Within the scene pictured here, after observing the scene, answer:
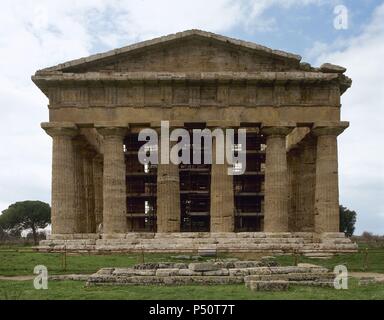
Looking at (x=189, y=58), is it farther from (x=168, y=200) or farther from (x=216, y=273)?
(x=216, y=273)

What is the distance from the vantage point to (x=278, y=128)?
34.7m

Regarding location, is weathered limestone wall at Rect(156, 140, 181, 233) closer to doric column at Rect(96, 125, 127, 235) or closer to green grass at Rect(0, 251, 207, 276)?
doric column at Rect(96, 125, 127, 235)

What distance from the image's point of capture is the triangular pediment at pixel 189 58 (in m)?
35.1

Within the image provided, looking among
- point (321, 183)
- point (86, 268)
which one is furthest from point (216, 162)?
point (86, 268)

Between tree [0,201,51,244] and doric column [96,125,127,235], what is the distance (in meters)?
43.2

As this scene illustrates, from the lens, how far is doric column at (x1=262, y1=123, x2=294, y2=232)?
112 ft

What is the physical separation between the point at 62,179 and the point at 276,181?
12407 mm

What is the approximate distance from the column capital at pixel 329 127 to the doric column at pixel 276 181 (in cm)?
149

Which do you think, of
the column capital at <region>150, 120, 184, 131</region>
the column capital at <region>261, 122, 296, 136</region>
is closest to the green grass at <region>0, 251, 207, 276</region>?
the column capital at <region>150, 120, 184, 131</region>

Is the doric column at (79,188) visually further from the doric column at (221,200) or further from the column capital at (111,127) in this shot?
the doric column at (221,200)

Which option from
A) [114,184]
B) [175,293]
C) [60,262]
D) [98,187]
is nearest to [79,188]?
[114,184]

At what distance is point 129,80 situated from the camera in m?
34.5

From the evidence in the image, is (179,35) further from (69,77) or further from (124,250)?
(124,250)
